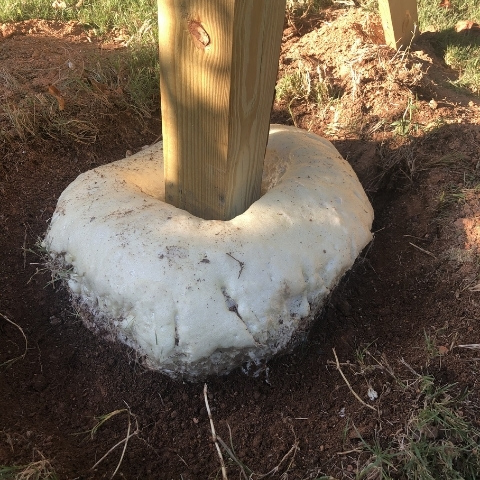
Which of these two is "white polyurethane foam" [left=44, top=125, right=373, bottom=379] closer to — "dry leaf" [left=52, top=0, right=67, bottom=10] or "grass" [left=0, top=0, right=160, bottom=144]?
"grass" [left=0, top=0, right=160, bottom=144]

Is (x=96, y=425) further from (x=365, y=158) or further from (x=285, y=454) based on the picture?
(x=365, y=158)

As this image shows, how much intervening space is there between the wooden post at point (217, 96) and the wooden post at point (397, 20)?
73.8 inches

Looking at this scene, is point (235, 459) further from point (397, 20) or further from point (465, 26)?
→ point (465, 26)

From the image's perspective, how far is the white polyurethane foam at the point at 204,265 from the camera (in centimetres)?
170

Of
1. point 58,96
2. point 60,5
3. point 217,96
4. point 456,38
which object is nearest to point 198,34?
point 217,96

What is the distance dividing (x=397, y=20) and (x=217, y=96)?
2.23m

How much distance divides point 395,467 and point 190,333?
75cm

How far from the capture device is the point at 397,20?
10.7ft

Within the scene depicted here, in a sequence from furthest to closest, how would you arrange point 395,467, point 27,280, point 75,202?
point 27,280
point 75,202
point 395,467

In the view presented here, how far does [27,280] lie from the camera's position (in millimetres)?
2256

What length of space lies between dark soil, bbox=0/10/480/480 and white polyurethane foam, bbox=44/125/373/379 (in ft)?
0.47

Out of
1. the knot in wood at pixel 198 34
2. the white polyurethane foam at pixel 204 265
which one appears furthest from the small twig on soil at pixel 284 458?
the knot in wood at pixel 198 34

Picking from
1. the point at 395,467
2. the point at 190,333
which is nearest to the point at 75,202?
the point at 190,333

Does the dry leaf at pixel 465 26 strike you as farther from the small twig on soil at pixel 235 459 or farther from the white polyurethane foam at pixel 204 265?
the small twig on soil at pixel 235 459
